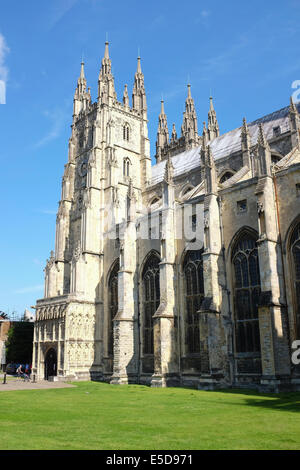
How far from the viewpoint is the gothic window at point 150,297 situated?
3334cm

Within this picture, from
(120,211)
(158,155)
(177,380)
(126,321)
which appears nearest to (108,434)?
(177,380)

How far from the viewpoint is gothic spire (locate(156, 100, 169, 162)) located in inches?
2387

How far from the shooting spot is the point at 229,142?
4144 cm

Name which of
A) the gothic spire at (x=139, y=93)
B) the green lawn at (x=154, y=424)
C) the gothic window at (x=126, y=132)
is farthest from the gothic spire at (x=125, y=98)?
the green lawn at (x=154, y=424)

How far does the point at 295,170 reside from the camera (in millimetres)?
25031

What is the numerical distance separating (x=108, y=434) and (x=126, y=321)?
22.8m

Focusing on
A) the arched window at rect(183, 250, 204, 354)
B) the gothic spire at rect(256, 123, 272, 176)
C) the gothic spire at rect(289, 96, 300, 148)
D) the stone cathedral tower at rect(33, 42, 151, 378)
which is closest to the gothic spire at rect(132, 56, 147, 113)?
the stone cathedral tower at rect(33, 42, 151, 378)

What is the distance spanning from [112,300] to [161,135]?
3171cm

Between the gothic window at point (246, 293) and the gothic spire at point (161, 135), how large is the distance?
35.2 metres

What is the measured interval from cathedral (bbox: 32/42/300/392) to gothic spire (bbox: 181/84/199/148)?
3.26 metres

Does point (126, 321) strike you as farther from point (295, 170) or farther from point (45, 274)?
point (295, 170)

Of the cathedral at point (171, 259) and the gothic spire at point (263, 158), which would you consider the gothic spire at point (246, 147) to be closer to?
the cathedral at point (171, 259)

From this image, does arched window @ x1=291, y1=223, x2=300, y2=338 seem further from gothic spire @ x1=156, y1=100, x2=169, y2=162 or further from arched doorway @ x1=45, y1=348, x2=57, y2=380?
gothic spire @ x1=156, y1=100, x2=169, y2=162
